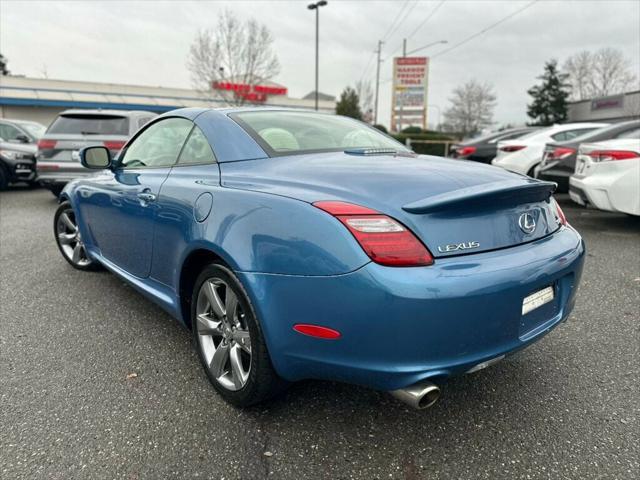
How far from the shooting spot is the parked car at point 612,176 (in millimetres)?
5273

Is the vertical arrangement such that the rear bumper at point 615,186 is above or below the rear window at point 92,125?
below

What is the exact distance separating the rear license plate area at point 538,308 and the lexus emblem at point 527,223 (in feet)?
0.83

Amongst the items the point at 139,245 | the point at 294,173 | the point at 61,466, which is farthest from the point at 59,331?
the point at 294,173

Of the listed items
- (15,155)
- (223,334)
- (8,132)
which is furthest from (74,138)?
(223,334)

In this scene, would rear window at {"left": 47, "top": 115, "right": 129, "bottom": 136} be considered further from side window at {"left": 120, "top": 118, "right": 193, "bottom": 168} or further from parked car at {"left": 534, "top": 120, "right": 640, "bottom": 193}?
parked car at {"left": 534, "top": 120, "right": 640, "bottom": 193}

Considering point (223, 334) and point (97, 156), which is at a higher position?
point (97, 156)

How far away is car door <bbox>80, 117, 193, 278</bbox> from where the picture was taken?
2.74 m

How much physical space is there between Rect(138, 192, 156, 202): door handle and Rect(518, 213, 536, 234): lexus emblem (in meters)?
1.90

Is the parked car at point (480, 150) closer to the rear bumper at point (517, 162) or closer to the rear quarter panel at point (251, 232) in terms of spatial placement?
the rear bumper at point (517, 162)

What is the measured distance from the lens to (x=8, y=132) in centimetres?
986

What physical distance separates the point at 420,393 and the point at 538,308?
661 mm

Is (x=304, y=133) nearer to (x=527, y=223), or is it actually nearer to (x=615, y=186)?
(x=527, y=223)

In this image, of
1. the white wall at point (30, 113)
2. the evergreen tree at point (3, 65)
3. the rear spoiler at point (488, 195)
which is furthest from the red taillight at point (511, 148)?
Result: the evergreen tree at point (3, 65)

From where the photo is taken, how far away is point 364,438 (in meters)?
2.00
